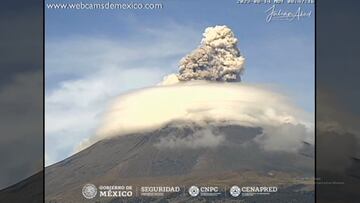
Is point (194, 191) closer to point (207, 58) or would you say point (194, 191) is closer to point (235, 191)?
point (235, 191)

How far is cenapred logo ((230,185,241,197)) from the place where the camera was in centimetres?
380

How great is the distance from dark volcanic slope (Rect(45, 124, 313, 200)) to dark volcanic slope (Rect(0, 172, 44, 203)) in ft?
0.22

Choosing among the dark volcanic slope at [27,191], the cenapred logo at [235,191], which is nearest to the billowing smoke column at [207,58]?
the cenapred logo at [235,191]

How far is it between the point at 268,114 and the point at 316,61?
1.43 ft

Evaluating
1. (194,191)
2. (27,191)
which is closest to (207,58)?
(194,191)

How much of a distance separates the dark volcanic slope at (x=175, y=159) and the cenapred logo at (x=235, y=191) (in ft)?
0.21

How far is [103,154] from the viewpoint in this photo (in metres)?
3.82

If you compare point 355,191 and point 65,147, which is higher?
point 65,147

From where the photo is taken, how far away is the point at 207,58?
384 cm

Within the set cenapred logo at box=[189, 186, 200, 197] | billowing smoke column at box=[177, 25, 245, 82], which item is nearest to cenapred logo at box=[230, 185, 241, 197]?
cenapred logo at box=[189, 186, 200, 197]

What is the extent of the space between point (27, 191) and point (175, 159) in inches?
35.9

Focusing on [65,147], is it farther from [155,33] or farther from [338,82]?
[338,82]

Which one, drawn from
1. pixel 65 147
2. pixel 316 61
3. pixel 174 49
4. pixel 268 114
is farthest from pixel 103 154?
pixel 316 61

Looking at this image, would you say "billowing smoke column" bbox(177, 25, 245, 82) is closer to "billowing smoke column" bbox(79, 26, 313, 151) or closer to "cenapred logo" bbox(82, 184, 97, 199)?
"billowing smoke column" bbox(79, 26, 313, 151)
